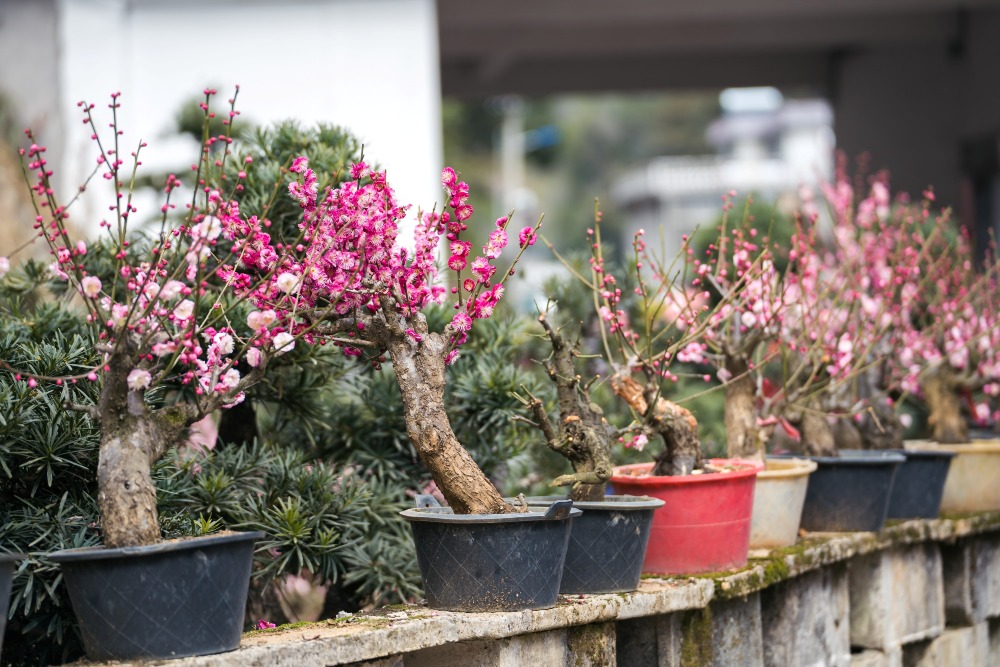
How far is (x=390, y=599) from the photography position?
12.1 feet

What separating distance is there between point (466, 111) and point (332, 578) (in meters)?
31.0

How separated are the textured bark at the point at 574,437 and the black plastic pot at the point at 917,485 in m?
1.64

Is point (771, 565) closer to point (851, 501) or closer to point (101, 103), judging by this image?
point (851, 501)

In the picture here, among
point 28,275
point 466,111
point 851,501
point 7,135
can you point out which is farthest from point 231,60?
point 466,111

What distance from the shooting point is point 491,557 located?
2820 mm

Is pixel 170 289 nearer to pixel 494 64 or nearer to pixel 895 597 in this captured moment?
pixel 895 597

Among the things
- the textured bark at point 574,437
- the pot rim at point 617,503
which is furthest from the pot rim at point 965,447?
the textured bark at point 574,437

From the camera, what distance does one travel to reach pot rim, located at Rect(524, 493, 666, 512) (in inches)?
122

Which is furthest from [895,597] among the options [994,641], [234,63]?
[234,63]

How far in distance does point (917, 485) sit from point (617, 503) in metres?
1.84

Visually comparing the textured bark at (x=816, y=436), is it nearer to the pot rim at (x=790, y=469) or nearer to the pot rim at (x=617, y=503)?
the pot rim at (x=790, y=469)

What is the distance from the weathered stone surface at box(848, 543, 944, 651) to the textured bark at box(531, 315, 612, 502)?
142 centimetres

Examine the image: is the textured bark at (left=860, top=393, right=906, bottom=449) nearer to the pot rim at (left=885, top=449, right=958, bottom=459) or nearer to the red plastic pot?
the pot rim at (left=885, top=449, right=958, bottom=459)

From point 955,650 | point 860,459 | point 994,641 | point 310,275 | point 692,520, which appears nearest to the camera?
point 310,275
